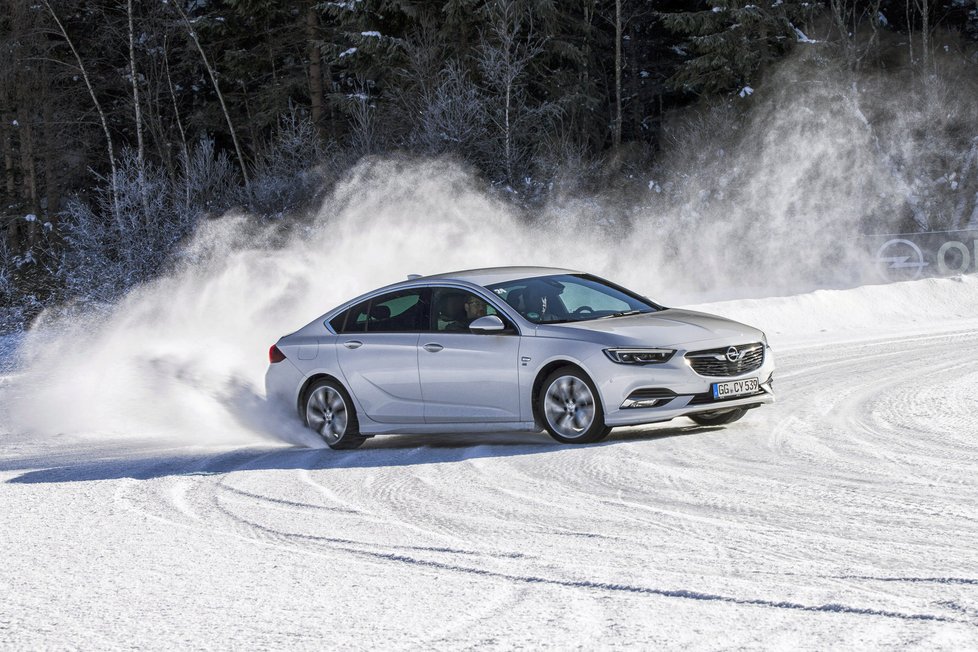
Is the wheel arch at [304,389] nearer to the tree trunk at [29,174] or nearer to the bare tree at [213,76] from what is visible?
the bare tree at [213,76]

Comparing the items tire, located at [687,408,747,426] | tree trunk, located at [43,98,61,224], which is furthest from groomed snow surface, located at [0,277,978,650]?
tree trunk, located at [43,98,61,224]

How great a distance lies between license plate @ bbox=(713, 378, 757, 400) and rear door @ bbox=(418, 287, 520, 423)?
1600mm

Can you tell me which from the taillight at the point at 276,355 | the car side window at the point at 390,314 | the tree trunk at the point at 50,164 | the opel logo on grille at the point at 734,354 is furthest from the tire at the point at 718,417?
the tree trunk at the point at 50,164

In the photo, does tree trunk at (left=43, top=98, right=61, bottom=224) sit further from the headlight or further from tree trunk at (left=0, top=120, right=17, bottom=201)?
the headlight

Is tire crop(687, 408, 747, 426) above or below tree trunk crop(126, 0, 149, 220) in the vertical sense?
below

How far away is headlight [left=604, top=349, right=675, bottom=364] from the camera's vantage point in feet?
32.2

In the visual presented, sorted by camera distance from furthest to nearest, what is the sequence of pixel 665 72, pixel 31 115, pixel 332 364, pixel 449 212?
pixel 665 72 → pixel 31 115 → pixel 449 212 → pixel 332 364

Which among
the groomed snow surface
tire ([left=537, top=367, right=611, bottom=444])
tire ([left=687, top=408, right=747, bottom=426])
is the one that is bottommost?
the groomed snow surface

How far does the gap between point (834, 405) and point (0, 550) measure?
7.47 metres

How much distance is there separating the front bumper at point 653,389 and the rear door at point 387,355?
1842mm

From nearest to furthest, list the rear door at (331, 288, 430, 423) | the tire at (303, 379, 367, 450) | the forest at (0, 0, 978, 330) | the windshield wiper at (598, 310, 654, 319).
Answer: the windshield wiper at (598, 310, 654, 319), the rear door at (331, 288, 430, 423), the tire at (303, 379, 367, 450), the forest at (0, 0, 978, 330)

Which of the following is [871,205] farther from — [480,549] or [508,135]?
[480,549]

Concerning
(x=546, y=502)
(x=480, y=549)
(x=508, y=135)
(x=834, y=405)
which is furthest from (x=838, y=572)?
(x=508, y=135)

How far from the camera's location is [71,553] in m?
6.84
